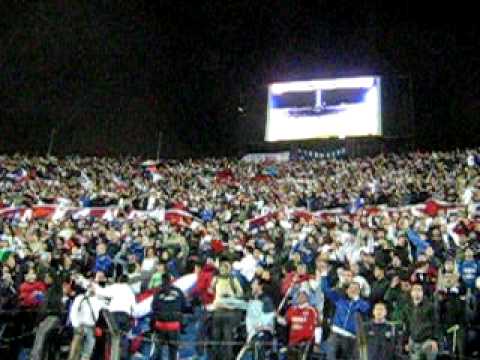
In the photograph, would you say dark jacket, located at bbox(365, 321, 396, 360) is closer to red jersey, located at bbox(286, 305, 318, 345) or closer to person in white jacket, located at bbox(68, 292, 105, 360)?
red jersey, located at bbox(286, 305, 318, 345)

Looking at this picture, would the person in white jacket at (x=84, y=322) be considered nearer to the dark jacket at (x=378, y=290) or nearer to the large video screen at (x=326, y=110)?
the dark jacket at (x=378, y=290)

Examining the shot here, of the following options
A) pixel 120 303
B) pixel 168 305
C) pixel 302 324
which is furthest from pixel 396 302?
pixel 120 303

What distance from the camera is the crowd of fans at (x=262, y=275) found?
37.2ft

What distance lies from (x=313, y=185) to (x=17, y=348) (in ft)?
47.5

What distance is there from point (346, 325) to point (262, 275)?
2.11 metres

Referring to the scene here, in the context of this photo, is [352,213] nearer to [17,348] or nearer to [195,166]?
[17,348]

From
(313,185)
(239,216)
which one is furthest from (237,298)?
(313,185)

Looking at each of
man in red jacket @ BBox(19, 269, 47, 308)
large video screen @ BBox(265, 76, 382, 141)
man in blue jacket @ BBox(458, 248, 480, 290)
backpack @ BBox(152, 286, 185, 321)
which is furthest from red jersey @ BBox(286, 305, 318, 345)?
A: large video screen @ BBox(265, 76, 382, 141)

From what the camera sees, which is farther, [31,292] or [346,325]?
[31,292]

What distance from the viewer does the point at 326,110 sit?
41.2 meters

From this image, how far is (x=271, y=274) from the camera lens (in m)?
13.5

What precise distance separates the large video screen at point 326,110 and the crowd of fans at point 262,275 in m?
17.0

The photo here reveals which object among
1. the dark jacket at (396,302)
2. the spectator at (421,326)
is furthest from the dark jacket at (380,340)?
the dark jacket at (396,302)

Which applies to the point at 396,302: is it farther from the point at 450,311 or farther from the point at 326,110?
the point at 326,110
